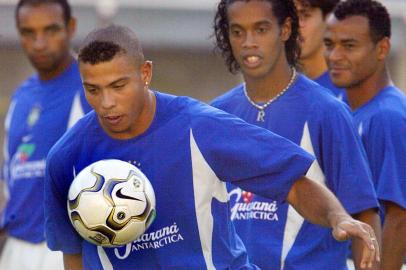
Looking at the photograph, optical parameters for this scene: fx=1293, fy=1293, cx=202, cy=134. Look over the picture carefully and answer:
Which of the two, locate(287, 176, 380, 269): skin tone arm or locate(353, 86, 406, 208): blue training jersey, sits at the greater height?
locate(287, 176, 380, 269): skin tone arm

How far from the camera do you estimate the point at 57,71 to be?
895cm

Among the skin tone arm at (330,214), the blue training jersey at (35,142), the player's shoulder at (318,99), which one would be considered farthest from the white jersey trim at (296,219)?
the blue training jersey at (35,142)

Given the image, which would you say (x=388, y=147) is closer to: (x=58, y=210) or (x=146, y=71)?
(x=146, y=71)

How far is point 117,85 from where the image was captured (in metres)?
5.70

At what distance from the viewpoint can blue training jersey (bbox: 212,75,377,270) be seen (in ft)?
21.1

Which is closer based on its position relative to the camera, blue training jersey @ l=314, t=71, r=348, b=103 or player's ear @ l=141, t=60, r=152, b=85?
player's ear @ l=141, t=60, r=152, b=85

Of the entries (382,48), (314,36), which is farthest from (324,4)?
(382,48)

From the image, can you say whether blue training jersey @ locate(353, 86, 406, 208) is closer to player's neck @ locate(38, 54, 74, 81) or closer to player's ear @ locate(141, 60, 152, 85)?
player's ear @ locate(141, 60, 152, 85)

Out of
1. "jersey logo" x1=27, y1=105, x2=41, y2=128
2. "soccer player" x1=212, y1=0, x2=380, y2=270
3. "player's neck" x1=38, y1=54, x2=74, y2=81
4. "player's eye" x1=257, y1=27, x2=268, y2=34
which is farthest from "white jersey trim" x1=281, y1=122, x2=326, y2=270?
"player's neck" x1=38, y1=54, x2=74, y2=81

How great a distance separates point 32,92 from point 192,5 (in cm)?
894

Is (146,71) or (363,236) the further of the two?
(146,71)

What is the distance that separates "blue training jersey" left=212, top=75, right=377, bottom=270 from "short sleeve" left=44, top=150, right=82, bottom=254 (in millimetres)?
1006

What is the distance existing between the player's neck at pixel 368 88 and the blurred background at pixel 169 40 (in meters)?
9.53

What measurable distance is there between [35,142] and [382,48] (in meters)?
2.50
